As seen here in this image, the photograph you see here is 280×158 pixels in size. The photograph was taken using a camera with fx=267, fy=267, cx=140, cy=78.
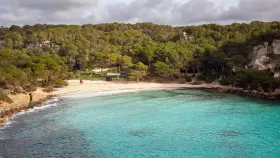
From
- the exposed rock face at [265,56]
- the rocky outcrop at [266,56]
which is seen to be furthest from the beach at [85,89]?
the rocky outcrop at [266,56]

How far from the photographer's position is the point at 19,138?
2405 cm

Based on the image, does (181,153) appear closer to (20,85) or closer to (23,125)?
(23,125)

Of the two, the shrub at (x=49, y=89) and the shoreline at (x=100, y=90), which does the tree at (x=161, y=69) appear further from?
the shrub at (x=49, y=89)

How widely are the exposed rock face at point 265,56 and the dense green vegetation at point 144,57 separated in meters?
1.78

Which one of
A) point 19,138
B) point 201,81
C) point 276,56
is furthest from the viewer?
point 201,81

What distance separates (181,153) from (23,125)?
1709 cm

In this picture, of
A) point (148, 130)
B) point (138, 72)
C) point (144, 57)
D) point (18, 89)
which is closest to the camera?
point (148, 130)

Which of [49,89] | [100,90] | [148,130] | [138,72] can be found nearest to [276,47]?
[138,72]

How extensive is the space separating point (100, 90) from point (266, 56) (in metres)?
33.2

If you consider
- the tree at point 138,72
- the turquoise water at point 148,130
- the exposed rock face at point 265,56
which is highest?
the exposed rock face at point 265,56

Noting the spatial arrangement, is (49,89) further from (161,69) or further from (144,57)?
(144,57)

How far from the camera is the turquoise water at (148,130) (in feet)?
68.9

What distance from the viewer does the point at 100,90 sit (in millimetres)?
52719

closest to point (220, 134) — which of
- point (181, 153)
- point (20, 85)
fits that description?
point (181, 153)
